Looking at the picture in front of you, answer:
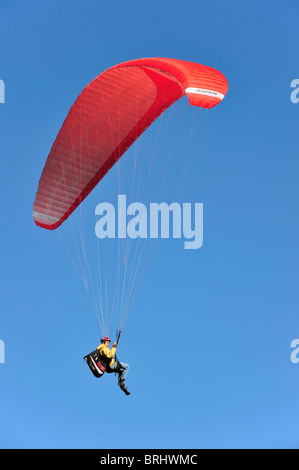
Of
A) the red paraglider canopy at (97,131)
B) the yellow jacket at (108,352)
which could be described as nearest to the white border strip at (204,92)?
the red paraglider canopy at (97,131)

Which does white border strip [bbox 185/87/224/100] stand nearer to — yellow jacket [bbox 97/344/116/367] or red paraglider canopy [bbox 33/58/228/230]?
red paraglider canopy [bbox 33/58/228/230]

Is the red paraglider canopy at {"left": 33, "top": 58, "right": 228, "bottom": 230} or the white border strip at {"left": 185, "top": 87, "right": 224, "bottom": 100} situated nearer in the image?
the white border strip at {"left": 185, "top": 87, "right": 224, "bottom": 100}

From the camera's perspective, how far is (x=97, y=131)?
1506 cm

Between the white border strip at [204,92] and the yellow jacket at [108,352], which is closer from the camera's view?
the white border strip at [204,92]

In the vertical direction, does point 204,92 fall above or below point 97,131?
below

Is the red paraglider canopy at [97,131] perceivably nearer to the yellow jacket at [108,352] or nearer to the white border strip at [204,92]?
the white border strip at [204,92]

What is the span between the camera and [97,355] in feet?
43.5

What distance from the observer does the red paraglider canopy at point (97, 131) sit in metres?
14.2

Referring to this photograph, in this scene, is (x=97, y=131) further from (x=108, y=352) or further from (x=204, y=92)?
(x=108, y=352)

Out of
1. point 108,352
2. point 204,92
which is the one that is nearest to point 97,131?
point 204,92

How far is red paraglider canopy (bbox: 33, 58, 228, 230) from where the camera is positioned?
559 inches

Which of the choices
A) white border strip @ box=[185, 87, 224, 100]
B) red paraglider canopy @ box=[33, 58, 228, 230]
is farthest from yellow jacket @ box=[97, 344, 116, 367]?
white border strip @ box=[185, 87, 224, 100]
